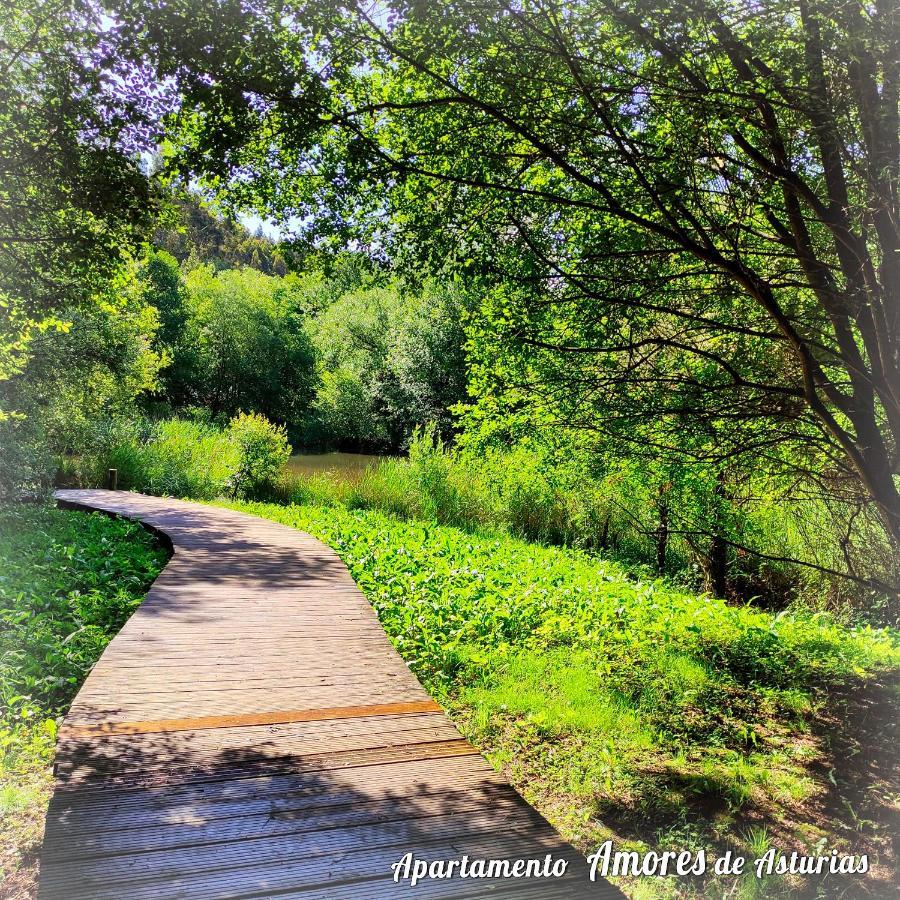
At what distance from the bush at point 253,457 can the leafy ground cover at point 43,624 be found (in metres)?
8.18

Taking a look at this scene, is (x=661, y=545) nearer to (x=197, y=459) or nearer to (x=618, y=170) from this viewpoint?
(x=618, y=170)

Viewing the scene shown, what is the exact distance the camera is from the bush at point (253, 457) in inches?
720

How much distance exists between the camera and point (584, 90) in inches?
124

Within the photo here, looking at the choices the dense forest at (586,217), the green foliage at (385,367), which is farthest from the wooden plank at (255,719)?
the green foliage at (385,367)

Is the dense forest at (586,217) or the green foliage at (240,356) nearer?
the dense forest at (586,217)

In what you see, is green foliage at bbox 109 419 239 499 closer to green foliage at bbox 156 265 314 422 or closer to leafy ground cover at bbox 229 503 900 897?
leafy ground cover at bbox 229 503 900 897

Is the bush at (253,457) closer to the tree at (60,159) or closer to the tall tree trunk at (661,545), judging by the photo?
the tall tree trunk at (661,545)

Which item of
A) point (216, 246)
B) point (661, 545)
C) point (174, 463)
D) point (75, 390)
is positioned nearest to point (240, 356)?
point (174, 463)

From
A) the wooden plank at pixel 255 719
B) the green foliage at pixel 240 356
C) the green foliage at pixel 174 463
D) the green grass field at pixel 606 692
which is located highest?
the green foliage at pixel 240 356

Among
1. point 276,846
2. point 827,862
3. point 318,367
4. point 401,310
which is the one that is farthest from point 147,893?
point 318,367

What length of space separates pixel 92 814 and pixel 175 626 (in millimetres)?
2525

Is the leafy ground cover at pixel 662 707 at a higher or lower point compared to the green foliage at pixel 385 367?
lower

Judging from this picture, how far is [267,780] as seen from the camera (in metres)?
2.76

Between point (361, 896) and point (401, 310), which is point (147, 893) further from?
point (401, 310)
